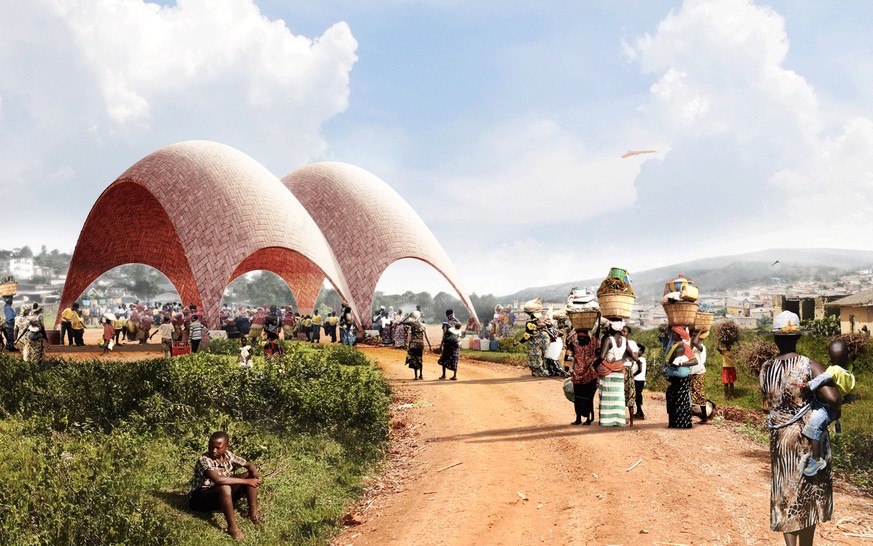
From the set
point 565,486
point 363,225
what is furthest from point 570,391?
point 363,225

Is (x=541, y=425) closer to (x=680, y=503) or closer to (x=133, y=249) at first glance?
(x=680, y=503)

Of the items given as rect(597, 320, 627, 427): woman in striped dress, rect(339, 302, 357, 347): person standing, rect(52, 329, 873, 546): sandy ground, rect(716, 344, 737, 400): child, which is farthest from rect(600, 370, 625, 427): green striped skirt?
rect(339, 302, 357, 347): person standing

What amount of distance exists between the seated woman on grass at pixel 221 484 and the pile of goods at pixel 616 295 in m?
5.80

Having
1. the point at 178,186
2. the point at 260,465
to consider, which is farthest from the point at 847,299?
the point at 178,186

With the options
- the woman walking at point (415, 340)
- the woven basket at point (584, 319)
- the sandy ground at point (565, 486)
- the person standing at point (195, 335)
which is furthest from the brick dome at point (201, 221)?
the woven basket at point (584, 319)

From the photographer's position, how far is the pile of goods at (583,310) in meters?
10.8

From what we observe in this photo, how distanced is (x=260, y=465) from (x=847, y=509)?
6577 mm

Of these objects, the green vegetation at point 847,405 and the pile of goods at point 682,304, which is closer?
the green vegetation at point 847,405

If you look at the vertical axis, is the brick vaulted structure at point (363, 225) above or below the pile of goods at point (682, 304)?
above

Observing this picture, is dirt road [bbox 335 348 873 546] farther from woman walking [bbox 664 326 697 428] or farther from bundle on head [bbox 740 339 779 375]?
bundle on head [bbox 740 339 779 375]

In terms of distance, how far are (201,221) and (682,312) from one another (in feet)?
66.9

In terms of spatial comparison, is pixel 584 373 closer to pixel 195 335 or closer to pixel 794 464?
pixel 794 464

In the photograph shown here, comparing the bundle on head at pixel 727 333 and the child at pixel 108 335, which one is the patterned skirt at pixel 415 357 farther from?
the child at pixel 108 335

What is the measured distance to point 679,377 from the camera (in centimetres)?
1006
